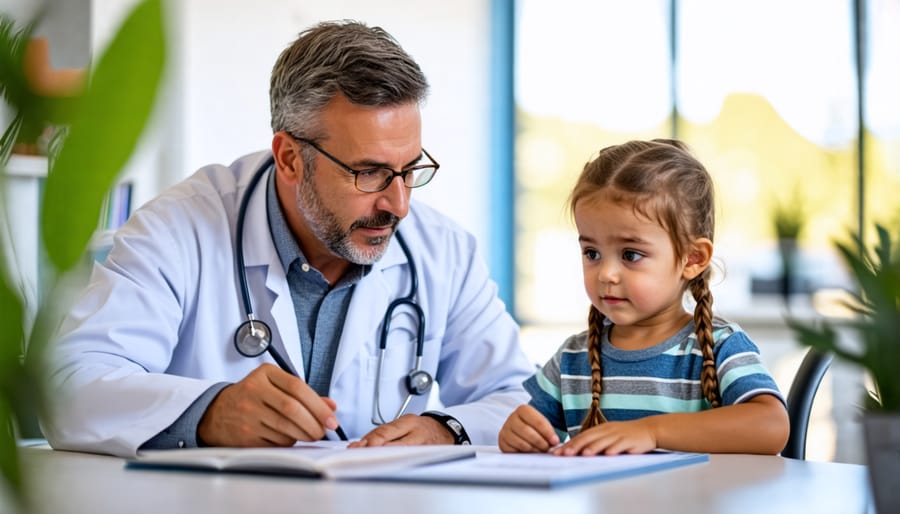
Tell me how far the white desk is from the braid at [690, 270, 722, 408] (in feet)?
1.05

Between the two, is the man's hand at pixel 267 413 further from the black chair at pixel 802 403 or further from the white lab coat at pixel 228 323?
the black chair at pixel 802 403

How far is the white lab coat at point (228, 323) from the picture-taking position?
1.40 meters

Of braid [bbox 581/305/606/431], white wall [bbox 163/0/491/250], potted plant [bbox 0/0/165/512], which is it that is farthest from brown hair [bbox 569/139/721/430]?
white wall [bbox 163/0/491/250]

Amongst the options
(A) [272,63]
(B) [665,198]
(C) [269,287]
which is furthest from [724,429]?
(A) [272,63]

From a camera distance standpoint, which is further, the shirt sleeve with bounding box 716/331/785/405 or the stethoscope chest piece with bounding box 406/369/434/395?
the stethoscope chest piece with bounding box 406/369/434/395

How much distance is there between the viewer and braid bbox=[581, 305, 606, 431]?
1.48 metres

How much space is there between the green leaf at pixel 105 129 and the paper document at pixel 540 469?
71 cm

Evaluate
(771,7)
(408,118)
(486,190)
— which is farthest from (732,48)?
(408,118)

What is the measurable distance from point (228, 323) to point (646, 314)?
0.68 metres

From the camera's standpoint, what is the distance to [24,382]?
0.25m

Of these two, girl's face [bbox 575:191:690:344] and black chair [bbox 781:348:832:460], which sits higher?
girl's face [bbox 575:191:690:344]

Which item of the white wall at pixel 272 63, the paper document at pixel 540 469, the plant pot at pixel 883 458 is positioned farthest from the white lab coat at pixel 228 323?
the white wall at pixel 272 63

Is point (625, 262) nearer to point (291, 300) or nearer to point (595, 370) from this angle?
point (595, 370)

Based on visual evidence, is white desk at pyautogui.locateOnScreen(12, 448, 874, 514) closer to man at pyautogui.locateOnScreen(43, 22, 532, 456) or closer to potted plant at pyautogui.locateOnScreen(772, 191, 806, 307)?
potted plant at pyautogui.locateOnScreen(772, 191, 806, 307)
